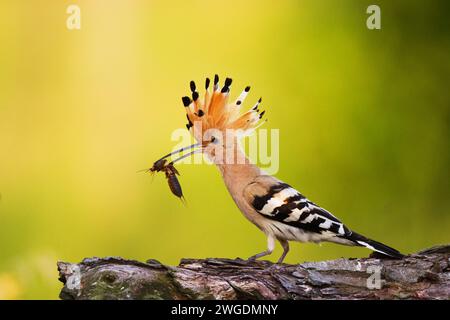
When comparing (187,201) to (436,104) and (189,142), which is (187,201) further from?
(436,104)

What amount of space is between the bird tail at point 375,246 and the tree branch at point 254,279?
34mm

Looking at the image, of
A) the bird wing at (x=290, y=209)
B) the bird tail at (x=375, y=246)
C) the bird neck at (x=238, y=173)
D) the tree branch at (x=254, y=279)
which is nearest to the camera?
the tree branch at (x=254, y=279)

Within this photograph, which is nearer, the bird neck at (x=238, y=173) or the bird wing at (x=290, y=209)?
the bird wing at (x=290, y=209)

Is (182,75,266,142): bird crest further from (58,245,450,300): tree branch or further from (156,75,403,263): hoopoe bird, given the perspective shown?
(58,245,450,300): tree branch

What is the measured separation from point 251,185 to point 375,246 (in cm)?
53

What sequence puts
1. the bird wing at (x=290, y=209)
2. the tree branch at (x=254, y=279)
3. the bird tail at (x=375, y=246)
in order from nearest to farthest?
the tree branch at (x=254, y=279)
the bird tail at (x=375, y=246)
the bird wing at (x=290, y=209)

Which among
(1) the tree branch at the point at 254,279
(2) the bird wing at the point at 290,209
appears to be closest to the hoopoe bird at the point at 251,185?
(2) the bird wing at the point at 290,209

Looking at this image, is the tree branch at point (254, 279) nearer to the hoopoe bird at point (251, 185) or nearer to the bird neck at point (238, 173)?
the hoopoe bird at point (251, 185)

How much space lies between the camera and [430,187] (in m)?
4.23

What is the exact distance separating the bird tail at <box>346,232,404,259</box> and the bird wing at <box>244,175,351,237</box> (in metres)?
0.03

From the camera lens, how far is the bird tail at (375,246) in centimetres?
272

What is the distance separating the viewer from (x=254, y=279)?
2518mm

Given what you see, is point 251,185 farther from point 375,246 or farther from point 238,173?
point 375,246
